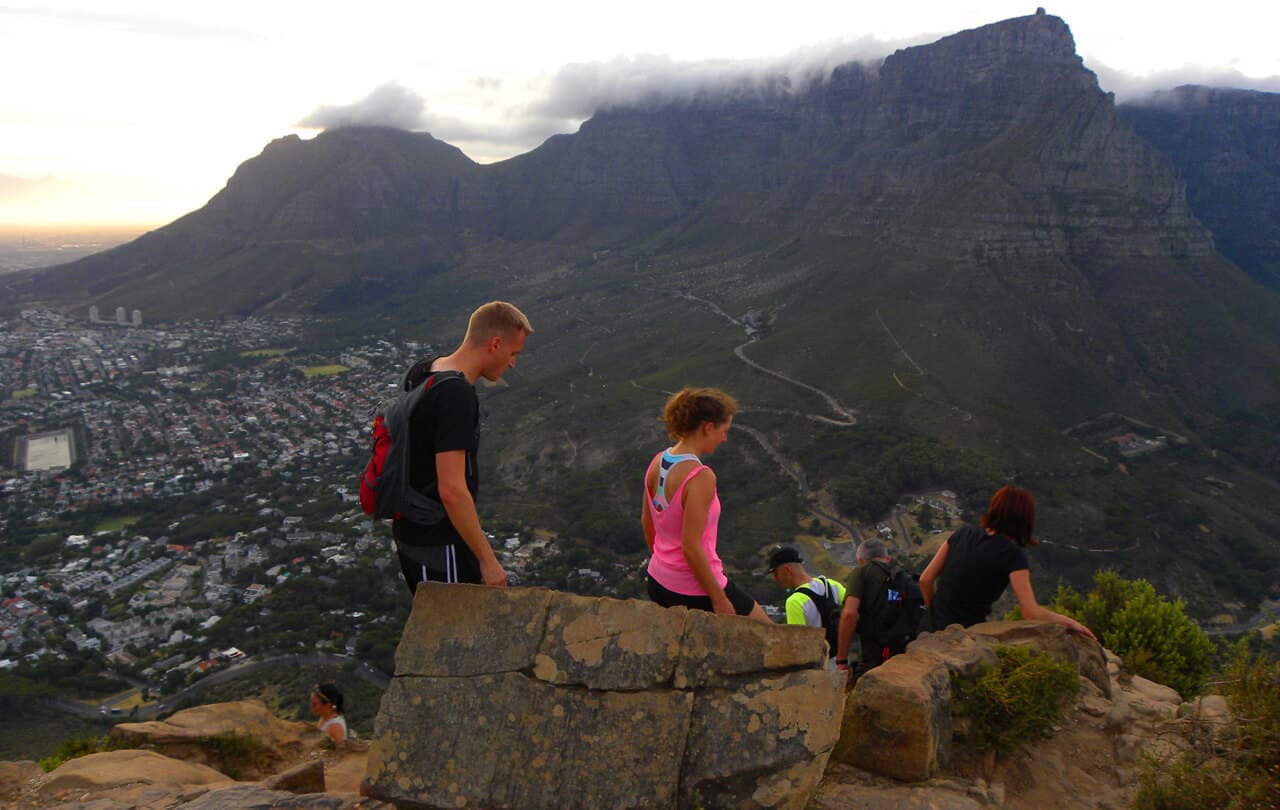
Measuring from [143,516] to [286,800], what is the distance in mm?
48068

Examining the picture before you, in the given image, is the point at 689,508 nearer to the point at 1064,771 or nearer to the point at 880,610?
the point at 880,610

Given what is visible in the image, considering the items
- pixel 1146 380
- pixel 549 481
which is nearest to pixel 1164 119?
pixel 1146 380

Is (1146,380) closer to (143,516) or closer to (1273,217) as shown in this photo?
(1273,217)

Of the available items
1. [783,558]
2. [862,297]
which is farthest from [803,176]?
[783,558]

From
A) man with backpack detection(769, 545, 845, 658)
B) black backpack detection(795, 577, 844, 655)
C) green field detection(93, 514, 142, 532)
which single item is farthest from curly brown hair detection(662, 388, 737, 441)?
green field detection(93, 514, 142, 532)

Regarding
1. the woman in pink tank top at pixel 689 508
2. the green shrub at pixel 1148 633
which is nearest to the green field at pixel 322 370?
the green shrub at pixel 1148 633

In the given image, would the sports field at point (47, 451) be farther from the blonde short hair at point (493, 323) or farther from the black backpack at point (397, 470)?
the blonde short hair at point (493, 323)

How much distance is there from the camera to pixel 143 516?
42.4m

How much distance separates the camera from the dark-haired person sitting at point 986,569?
5.37m

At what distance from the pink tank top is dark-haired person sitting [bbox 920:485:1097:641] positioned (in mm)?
2339

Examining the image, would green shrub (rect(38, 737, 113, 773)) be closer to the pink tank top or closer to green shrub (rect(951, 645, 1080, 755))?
the pink tank top

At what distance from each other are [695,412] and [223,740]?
5.04 metres

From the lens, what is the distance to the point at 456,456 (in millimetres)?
3631

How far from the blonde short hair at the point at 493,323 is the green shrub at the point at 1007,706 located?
3.88 meters
